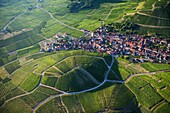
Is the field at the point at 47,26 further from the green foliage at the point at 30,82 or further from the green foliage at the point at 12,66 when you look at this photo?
the green foliage at the point at 30,82

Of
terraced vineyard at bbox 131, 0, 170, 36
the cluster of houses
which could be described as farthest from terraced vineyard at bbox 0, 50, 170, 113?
terraced vineyard at bbox 131, 0, 170, 36

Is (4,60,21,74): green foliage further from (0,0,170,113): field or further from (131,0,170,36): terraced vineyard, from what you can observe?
(131,0,170,36): terraced vineyard

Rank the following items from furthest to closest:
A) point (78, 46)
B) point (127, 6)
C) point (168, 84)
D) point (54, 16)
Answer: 1. point (54, 16)
2. point (127, 6)
3. point (78, 46)
4. point (168, 84)

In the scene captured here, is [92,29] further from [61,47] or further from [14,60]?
[14,60]

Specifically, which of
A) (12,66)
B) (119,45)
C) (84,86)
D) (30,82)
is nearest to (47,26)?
(12,66)

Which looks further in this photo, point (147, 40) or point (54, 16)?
point (54, 16)

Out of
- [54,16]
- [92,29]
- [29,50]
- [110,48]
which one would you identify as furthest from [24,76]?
[54,16]
